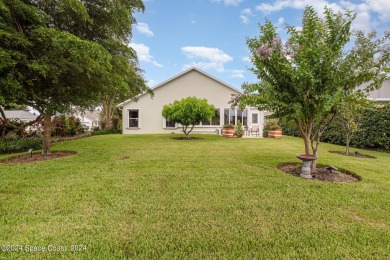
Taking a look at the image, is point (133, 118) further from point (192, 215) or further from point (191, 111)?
point (192, 215)

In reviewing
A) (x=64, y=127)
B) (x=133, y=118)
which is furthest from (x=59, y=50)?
(x=133, y=118)

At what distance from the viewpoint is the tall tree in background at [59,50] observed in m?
5.07

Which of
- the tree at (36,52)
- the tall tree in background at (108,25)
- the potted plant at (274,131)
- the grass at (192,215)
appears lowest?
the grass at (192,215)

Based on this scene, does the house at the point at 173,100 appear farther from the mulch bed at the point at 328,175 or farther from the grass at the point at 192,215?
the grass at the point at 192,215

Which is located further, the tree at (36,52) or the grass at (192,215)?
the tree at (36,52)

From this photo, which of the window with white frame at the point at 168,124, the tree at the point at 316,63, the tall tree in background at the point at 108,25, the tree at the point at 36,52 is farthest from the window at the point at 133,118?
the tree at the point at 316,63

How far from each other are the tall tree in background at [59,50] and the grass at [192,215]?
287 cm

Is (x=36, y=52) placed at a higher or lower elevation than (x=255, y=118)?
higher

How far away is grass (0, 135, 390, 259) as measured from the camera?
2.20 meters

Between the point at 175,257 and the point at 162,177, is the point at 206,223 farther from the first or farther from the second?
the point at 162,177

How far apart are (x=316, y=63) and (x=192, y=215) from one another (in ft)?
14.8

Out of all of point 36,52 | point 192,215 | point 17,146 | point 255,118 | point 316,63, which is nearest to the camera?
point 192,215

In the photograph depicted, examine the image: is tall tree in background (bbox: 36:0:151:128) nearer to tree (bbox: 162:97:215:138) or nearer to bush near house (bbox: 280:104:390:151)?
tree (bbox: 162:97:215:138)

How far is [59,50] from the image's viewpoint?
547 centimetres
